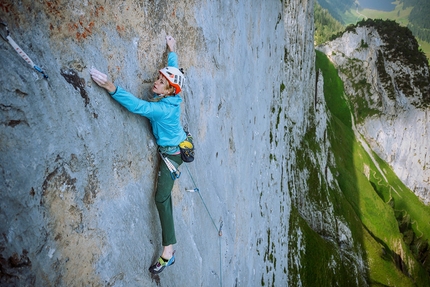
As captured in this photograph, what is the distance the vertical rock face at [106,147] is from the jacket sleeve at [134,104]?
1.05ft

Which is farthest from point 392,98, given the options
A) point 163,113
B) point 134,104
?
point 134,104

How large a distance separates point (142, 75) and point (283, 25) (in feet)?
71.7

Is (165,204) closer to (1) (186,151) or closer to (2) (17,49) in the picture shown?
(1) (186,151)

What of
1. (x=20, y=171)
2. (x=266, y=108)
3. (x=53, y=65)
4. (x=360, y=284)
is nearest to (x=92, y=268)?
(x=20, y=171)

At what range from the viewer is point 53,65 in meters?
4.43

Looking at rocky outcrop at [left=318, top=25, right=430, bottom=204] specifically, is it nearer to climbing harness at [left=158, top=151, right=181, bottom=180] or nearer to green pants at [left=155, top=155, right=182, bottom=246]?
climbing harness at [left=158, top=151, right=181, bottom=180]

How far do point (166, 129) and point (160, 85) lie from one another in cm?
104

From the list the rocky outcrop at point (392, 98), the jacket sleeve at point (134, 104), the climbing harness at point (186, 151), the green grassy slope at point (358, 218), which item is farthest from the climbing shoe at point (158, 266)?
the rocky outcrop at point (392, 98)

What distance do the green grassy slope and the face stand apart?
77.3 ft

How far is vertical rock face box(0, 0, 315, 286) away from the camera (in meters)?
3.94

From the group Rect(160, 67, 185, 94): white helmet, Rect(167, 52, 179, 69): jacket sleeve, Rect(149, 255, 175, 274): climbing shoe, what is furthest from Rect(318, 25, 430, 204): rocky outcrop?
Rect(149, 255, 175, 274): climbing shoe

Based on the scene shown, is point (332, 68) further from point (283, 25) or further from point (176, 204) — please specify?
point (176, 204)

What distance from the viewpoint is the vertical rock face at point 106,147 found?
3.94 metres

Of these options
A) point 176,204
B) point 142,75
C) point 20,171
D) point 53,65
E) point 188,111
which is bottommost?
point 176,204
